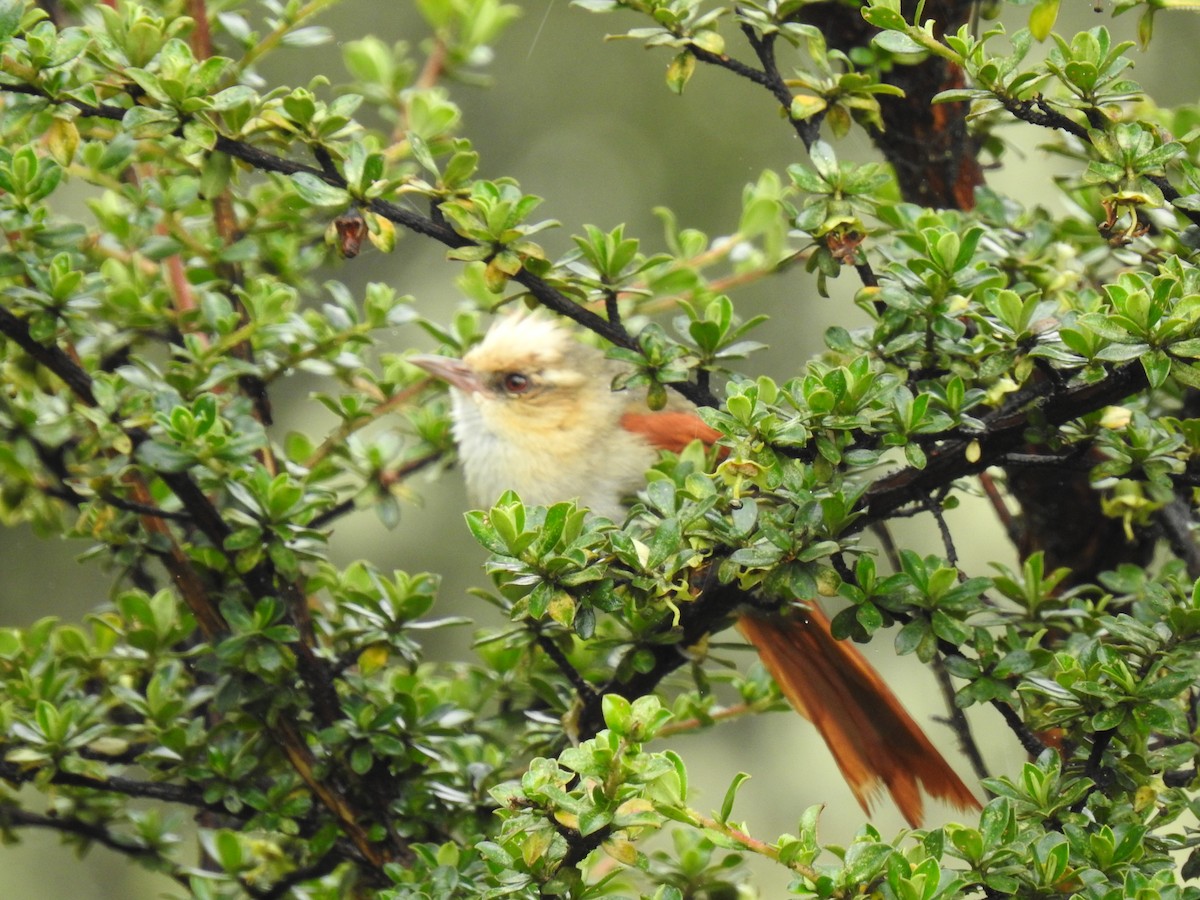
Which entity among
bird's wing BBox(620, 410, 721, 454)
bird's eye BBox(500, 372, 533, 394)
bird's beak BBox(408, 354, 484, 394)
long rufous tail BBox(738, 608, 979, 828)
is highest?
bird's eye BBox(500, 372, 533, 394)

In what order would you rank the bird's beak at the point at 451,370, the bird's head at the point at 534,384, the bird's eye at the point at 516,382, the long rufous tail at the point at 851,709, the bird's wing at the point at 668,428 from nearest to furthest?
the long rufous tail at the point at 851,709 < the bird's beak at the point at 451,370 < the bird's wing at the point at 668,428 < the bird's head at the point at 534,384 < the bird's eye at the point at 516,382

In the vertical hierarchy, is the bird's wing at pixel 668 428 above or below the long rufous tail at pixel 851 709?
above

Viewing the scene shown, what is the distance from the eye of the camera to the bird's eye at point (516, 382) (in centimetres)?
400

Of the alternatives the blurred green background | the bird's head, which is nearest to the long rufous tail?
the bird's head

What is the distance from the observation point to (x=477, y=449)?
12.7 ft

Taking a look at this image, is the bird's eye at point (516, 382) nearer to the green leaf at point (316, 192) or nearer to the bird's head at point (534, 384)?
the bird's head at point (534, 384)

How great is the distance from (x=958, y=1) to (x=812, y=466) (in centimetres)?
136

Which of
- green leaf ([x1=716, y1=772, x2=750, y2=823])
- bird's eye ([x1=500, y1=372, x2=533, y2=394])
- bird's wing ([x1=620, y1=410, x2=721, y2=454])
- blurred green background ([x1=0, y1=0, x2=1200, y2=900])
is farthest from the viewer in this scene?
blurred green background ([x1=0, y1=0, x2=1200, y2=900])

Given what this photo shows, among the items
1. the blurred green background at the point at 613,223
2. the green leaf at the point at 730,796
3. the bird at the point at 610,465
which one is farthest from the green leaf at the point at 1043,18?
the blurred green background at the point at 613,223

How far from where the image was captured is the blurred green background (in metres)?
5.87

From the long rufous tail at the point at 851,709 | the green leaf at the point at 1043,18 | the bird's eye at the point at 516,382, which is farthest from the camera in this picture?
the bird's eye at the point at 516,382

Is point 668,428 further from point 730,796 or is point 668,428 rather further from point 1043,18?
point 730,796

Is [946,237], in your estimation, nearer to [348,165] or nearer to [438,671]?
[348,165]

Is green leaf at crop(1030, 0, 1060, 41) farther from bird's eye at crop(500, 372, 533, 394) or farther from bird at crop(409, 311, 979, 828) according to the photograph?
bird's eye at crop(500, 372, 533, 394)
